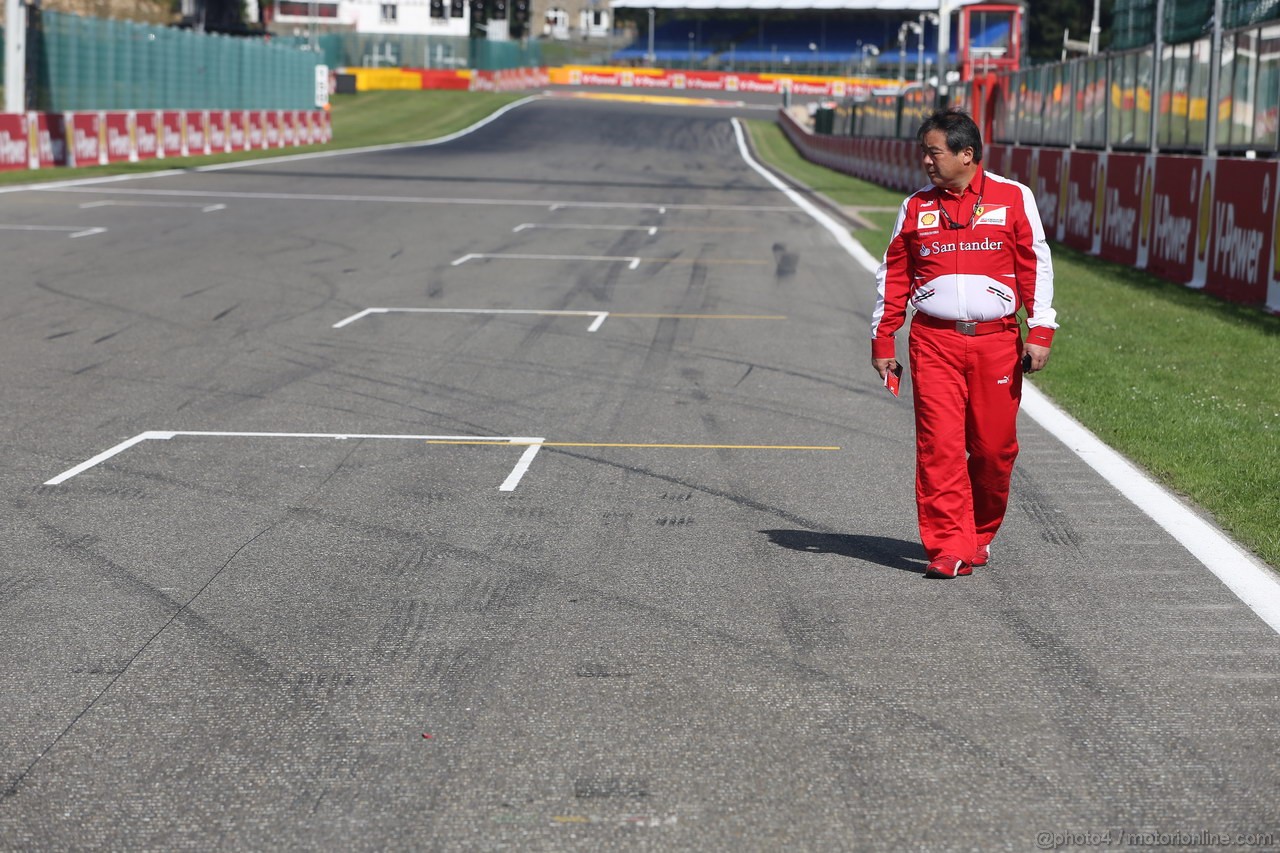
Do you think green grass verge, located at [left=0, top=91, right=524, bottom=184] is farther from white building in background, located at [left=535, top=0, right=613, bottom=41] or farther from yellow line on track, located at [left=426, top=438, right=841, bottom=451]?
white building in background, located at [left=535, top=0, right=613, bottom=41]

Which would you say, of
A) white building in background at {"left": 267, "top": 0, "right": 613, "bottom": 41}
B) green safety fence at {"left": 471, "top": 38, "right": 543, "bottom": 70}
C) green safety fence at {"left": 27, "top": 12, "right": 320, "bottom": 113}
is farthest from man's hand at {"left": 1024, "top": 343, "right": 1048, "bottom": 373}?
white building in background at {"left": 267, "top": 0, "right": 613, "bottom": 41}

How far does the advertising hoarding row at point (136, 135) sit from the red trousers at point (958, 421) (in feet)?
106

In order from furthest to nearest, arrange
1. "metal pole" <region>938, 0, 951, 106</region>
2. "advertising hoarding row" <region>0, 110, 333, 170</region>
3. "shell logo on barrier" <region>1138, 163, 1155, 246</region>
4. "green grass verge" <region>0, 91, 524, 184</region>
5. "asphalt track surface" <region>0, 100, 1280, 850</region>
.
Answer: "metal pole" <region>938, 0, 951, 106</region> < "green grass verge" <region>0, 91, 524, 184</region> < "advertising hoarding row" <region>0, 110, 333, 170</region> < "shell logo on barrier" <region>1138, 163, 1155, 246</region> < "asphalt track surface" <region>0, 100, 1280, 850</region>

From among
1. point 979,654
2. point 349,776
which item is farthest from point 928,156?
point 349,776

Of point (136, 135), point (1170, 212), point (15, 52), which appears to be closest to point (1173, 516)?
point (1170, 212)

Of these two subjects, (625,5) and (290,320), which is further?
(625,5)

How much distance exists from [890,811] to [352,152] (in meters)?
49.9

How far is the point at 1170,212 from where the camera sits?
18281 millimetres

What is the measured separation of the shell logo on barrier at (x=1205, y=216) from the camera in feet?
55.2

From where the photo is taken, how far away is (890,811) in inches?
165

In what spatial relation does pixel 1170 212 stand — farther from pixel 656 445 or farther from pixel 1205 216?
pixel 656 445

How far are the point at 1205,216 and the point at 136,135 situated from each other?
32325 millimetres

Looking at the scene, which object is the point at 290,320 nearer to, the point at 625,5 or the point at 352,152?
the point at 352,152

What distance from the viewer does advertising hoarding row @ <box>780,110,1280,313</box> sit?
50.9 ft
